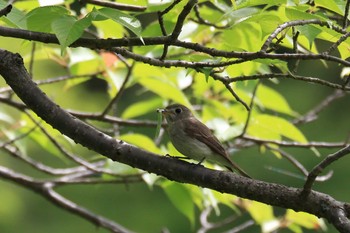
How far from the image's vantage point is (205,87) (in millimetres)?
4727

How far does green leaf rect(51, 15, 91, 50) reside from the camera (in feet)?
8.87

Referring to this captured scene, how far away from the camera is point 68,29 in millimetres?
2732

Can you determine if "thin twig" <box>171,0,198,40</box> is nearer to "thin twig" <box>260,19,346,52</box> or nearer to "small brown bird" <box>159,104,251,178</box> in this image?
"thin twig" <box>260,19,346,52</box>

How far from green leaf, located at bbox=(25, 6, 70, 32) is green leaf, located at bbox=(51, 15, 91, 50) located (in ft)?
0.41

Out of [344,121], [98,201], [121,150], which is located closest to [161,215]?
[98,201]

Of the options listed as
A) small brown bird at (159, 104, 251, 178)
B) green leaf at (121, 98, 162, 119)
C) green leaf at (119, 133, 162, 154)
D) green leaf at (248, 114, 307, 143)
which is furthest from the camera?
green leaf at (121, 98, 162, 119)

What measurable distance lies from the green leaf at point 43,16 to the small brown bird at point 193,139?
147 cm

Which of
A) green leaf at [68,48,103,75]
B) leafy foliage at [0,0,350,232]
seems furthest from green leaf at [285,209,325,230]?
green leaf at [68,48,103,75]

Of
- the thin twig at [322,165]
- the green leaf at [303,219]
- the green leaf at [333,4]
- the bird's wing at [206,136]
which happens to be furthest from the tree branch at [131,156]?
the green leaf at [303,219]

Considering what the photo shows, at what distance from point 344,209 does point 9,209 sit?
989 cm

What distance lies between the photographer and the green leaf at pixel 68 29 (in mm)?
2703

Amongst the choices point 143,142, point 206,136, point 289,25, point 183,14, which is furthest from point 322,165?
point 206,136

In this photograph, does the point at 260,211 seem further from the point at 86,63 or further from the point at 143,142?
the point at 86,63

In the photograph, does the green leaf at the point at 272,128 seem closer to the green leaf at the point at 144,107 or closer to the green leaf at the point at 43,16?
the green leaf at the point at 144,107
